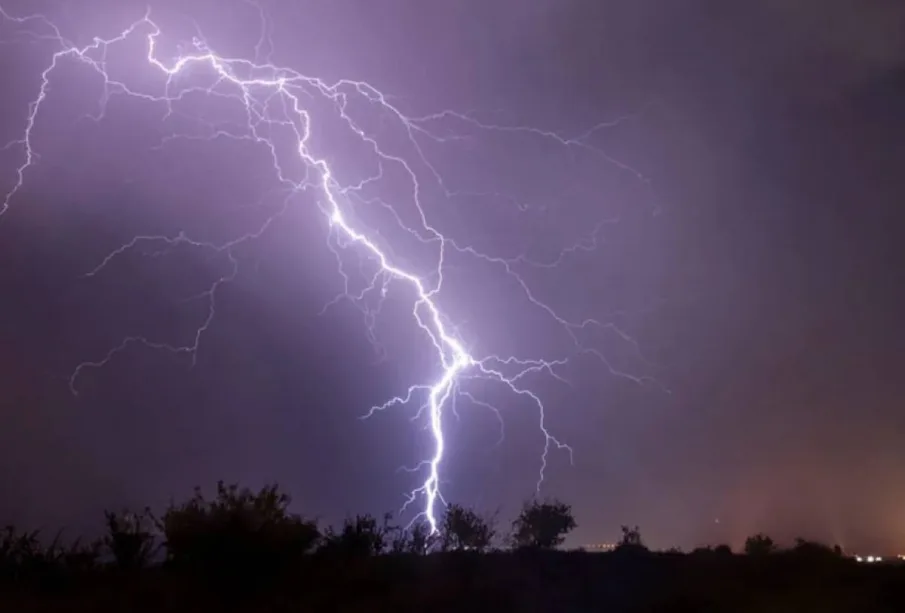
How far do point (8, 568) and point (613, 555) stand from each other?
10460 mm

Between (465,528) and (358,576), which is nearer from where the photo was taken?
(358,576)

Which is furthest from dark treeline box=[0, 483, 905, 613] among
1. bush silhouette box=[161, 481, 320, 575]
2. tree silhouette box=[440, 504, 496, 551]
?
tree silhouette box=[440, 504, 496, 551]

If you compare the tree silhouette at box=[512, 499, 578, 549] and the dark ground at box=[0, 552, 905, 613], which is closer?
the dark ground at box=[0, 552, 905, 613]

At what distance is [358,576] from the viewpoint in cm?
1383

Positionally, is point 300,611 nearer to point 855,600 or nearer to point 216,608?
point 216,608

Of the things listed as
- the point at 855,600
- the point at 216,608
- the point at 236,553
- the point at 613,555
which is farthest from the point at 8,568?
the point at 855,600

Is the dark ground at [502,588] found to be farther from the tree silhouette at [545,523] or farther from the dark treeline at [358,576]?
the tree silhouette at [545,523]

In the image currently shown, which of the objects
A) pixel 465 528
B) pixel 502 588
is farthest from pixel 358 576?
pixel 465 528

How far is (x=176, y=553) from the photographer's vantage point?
1529 centimetres

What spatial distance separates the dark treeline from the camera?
1255 centimetres

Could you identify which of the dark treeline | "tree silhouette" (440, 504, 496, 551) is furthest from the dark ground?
"tree silhouette" (440, 504, 496, 551)

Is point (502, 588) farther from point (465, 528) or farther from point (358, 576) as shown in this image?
point (465, 528)

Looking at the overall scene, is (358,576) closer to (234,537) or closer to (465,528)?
(234,537)

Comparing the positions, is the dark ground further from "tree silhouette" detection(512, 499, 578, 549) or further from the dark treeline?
"tree silhouette" detection(512, 499, 578, 549)
